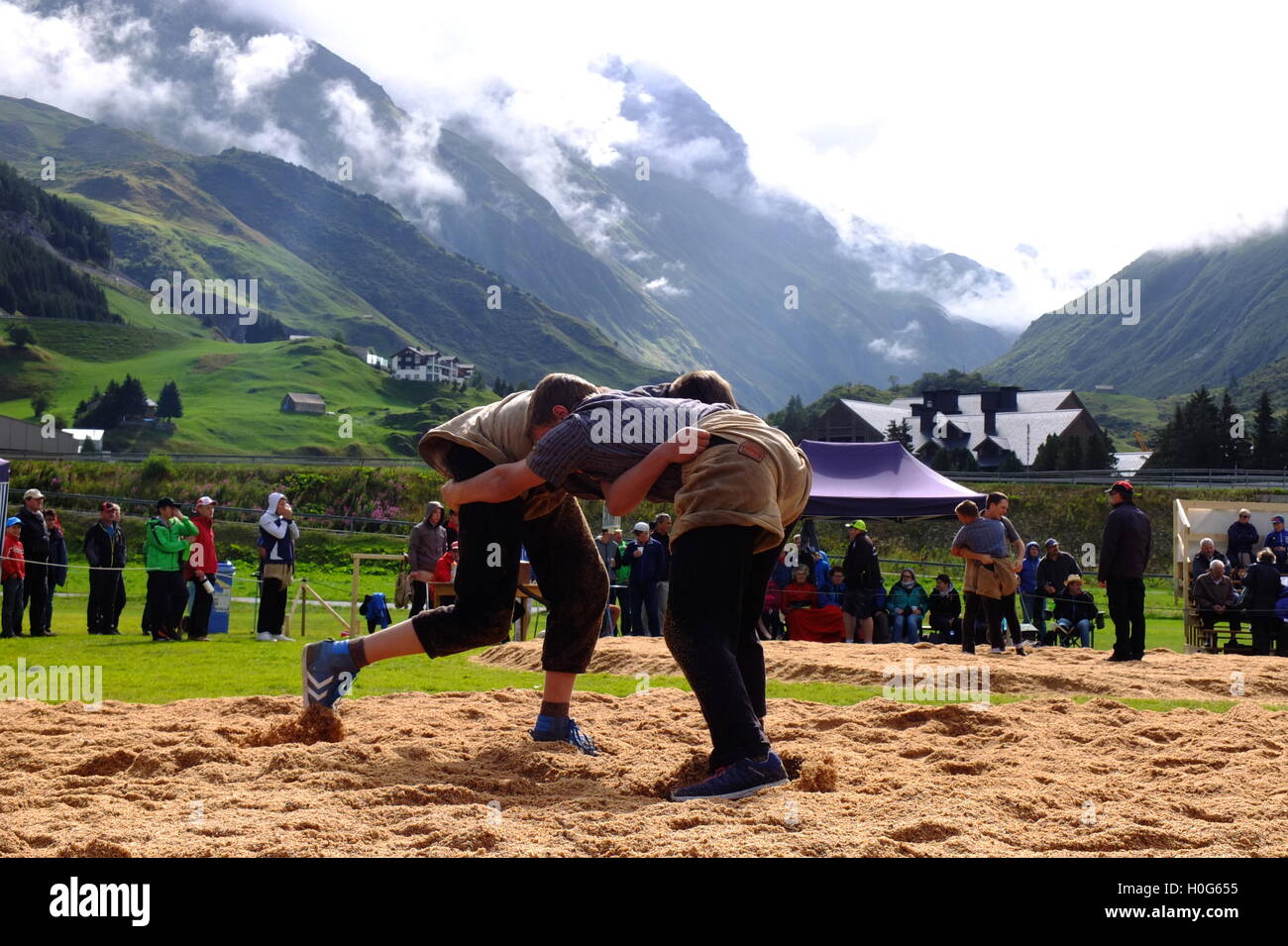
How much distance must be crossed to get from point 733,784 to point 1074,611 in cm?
1415

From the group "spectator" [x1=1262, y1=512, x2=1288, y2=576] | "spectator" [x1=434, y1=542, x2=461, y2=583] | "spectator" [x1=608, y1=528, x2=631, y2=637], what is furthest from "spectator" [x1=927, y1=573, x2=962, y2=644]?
"spectator" [x1=434, y1=542, x2=461, y2=583]

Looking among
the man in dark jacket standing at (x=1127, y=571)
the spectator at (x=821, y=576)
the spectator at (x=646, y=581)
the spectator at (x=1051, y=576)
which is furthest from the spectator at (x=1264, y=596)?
the spectator at (x=646, y=581)

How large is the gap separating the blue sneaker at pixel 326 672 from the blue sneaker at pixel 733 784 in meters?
1.92

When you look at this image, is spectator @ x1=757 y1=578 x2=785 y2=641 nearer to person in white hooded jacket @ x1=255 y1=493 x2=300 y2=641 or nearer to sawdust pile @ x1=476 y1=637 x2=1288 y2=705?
sawdust pile @ x1=476 y1=637 x2=1288 y2=705

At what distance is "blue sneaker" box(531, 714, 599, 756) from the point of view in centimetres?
586

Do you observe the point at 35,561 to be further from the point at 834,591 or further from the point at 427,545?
the point at 834,591

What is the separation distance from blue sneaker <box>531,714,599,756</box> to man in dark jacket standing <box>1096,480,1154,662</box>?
8.56 m

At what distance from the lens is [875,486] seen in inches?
816

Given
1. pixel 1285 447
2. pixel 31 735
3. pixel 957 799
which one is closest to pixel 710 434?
pixel 957 799

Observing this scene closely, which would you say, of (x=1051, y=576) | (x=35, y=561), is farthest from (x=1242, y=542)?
(x=35, y=561)

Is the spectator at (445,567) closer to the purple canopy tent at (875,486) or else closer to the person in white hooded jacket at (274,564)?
the person in white hooded jacket at (274,564)

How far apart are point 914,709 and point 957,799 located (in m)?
2.47
